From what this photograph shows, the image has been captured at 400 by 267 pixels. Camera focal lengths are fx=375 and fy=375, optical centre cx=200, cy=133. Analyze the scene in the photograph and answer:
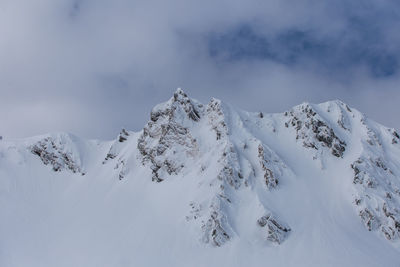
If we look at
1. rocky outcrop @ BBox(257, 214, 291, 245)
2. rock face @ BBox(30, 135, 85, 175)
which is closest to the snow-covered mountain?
rocky outcrop @ BBox(257, 214, 291, 245)

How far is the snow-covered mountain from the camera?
59.4 m

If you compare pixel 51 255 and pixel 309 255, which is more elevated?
pixel 51 255

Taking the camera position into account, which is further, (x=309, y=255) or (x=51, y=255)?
(x=51, y=255)

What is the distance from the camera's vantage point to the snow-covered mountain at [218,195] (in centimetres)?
5938

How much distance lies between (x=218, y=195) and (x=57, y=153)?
5909 cm

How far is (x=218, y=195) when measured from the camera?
65125 millimetres

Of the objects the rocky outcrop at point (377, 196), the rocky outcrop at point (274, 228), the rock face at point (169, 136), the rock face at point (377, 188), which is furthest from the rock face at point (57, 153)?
the rock face at point (377, 188)

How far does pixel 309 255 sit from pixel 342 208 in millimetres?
14637

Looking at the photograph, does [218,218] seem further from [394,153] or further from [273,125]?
[394,153]

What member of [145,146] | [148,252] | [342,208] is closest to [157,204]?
[148,252]

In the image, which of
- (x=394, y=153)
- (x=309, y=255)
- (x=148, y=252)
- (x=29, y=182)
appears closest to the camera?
(x=309, y=255)

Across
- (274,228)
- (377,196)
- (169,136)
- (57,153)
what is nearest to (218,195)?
(274,228)

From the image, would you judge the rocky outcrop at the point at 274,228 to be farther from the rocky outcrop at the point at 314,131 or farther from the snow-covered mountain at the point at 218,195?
the rocky outcrop at the point at 314,131

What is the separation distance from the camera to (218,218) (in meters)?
61.0
